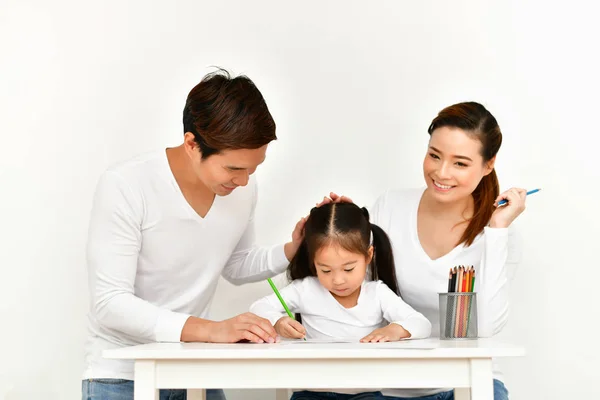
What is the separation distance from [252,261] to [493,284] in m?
0.64

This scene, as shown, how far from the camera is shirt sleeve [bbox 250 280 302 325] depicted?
1876 mm

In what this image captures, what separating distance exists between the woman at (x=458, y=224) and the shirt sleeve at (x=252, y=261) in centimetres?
22

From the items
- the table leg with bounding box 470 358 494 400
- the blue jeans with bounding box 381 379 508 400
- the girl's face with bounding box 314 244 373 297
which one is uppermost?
the girl's face with bounding box 314 244 373 297

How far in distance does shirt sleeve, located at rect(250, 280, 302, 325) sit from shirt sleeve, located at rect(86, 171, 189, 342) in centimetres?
26

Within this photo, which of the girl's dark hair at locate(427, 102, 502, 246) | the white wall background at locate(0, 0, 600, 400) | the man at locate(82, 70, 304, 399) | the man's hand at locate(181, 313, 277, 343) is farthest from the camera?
the white wall background at locate(0, 0, 600, 400)

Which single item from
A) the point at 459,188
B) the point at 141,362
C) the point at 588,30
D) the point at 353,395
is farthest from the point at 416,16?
the point at 141,362

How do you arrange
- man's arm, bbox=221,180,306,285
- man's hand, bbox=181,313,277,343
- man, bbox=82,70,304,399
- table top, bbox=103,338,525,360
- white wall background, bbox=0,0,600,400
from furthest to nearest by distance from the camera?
white wall background, bbox=0,0,600,400
man's arm, bbox=221,180,306,285
man, bbox=82,70,304,399
man's hand, bbox=181,313,277,343
table top, bbox=103,338,525,360

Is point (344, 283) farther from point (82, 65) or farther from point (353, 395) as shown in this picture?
point (82, 65)

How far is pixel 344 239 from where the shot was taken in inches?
73.9

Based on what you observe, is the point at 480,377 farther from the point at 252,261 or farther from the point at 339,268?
the point at 252,261

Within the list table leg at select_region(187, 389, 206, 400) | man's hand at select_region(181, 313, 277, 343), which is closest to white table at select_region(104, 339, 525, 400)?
man's hand at select_region(181, 313, 277, 343)

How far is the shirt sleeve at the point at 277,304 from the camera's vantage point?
73.9 inches

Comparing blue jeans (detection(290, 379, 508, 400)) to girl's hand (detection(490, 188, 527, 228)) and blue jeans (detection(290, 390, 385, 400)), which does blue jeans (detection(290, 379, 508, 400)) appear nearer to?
blue jeans (detection(290, 390, 385, 400))

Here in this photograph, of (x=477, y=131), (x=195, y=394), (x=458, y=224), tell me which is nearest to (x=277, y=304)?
(x=195, y=394)
